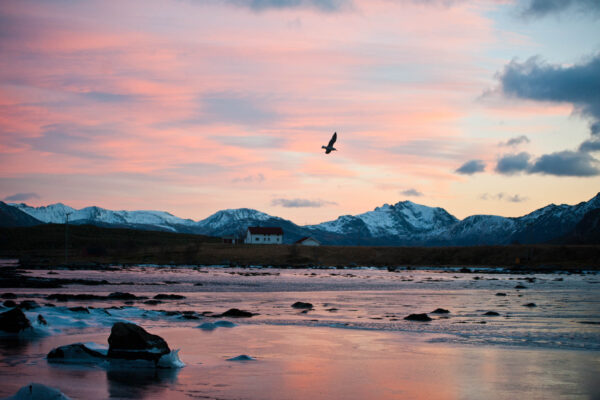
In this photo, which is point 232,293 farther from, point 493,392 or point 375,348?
point 493,392

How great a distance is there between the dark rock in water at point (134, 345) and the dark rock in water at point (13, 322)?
6.34 meters

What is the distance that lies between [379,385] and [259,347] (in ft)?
21.0

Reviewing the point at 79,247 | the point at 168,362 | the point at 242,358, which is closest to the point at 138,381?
the point at 168,362

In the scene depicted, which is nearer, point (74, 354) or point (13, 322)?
point (74, 354)

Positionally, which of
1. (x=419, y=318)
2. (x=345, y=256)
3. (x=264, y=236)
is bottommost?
(x=419, y=318)

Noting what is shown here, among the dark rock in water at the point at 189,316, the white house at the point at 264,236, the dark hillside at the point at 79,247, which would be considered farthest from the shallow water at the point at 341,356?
the white house at the point at 264,236

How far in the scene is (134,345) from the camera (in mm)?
17250

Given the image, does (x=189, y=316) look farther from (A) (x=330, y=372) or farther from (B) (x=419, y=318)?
(A) (x=330, y=372)

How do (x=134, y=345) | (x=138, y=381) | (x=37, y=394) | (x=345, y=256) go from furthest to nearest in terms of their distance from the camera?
1. (x=345, y=256)
2. (x=134, y=345)
3. (x=138, y=381)
4. (x=37, y=394)

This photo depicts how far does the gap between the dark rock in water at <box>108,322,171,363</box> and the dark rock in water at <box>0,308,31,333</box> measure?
20.8ft

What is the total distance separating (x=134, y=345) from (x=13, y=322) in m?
7.14

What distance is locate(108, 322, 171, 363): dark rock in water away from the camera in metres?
17.1

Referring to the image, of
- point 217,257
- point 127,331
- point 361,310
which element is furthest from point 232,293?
point 217,257

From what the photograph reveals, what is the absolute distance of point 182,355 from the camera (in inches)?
738
